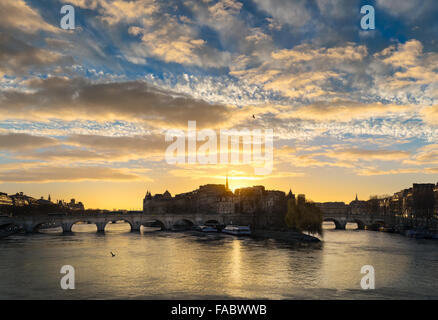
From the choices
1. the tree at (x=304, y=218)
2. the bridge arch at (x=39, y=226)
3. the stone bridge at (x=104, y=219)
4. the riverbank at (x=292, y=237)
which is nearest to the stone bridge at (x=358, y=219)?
the stone bridge at (x=104, y=219)

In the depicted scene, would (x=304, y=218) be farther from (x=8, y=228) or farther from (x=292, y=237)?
(x=8, y=228)

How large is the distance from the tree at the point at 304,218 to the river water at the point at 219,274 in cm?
2143

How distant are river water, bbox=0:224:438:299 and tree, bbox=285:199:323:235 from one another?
21427 mm

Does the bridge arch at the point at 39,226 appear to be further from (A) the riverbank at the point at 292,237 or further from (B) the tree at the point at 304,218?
(B) the tree at the point at 304,218

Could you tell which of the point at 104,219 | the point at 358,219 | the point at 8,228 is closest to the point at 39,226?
the point at 8,228

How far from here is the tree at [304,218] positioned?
78.2m

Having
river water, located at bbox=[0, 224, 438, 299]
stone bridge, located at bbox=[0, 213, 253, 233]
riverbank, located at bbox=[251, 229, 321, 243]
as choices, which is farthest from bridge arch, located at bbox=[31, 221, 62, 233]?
riverbank, located at bbox=[251, 229, 321, 243]

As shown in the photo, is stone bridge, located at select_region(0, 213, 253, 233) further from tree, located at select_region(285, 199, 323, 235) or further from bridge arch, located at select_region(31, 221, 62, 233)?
tree, located at select_region(285, 199, 323, 235)

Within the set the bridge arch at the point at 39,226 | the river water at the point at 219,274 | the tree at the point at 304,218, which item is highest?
the tree at the point at 304,218

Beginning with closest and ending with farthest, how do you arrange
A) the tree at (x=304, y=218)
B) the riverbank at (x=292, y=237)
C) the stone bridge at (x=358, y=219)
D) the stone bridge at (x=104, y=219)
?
the riverbank at (x=292, y=237) → the tree at (x=304, y=218) → the stone bridge at (x=104, y=219) → the stone bridge at (x=358, y=219)

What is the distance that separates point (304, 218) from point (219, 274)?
44.1m

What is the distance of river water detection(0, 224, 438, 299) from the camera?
2953 centimetres

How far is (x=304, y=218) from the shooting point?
78188 mm
